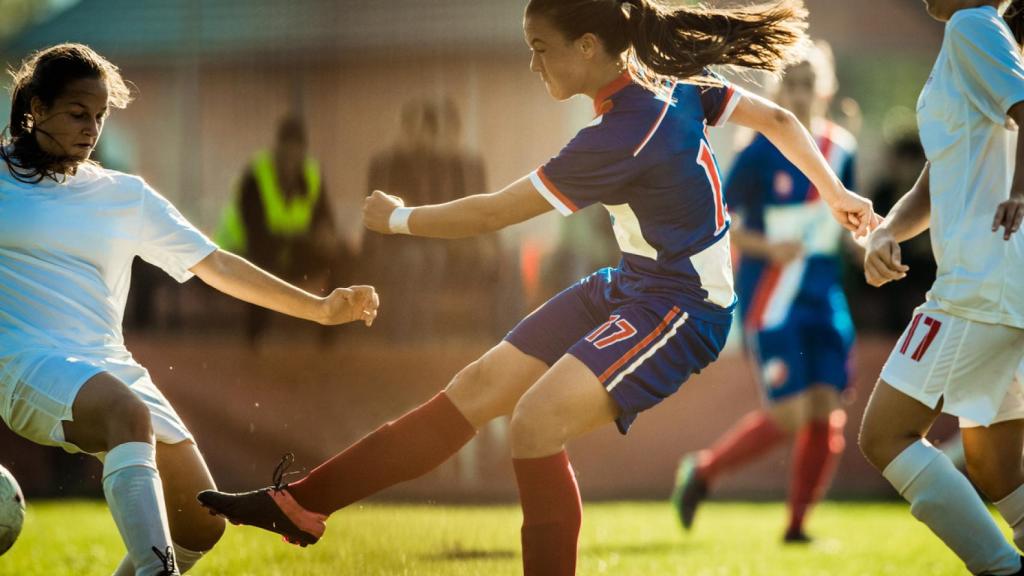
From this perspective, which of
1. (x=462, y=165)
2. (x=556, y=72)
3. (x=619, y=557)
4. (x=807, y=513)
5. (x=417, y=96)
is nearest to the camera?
(x=556, y=72)

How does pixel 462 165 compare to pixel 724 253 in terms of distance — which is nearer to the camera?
pixel 724 253

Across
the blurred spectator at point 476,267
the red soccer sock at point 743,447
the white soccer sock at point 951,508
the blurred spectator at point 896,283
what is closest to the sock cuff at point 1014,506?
the white soccer sock at point 951,508

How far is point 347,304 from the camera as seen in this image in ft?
12.3

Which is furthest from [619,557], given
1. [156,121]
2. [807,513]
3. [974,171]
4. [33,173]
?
[156,121]

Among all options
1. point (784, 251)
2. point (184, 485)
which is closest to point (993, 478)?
point (184, 485)

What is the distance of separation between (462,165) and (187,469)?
187 inches

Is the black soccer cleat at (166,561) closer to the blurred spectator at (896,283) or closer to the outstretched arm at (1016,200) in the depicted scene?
the outstretched arm at (1016,200)

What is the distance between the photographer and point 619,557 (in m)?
5.62

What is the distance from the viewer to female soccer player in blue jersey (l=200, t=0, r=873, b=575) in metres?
3.39

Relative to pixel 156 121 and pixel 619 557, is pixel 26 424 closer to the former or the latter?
pixel 619 557

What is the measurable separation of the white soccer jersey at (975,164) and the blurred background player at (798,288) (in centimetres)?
299

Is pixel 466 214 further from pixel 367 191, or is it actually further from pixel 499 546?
pixel 367 191

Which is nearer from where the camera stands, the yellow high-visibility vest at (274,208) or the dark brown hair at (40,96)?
the dark brown hair at (40,96)

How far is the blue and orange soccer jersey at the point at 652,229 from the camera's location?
3.43 metres
